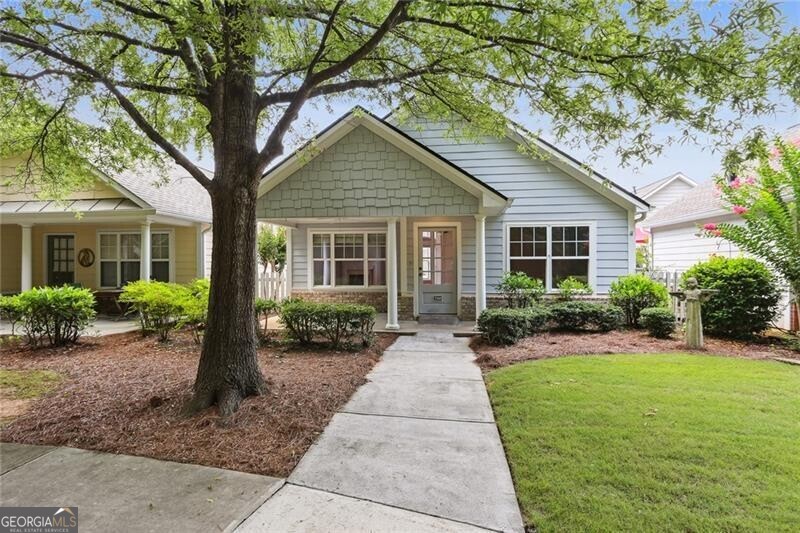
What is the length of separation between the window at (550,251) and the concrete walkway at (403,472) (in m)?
6.39

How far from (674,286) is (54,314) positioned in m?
14.2

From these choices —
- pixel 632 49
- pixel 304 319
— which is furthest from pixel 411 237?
pixel 632 49

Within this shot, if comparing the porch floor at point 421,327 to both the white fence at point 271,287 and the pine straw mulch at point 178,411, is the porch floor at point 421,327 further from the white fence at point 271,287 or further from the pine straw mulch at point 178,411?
the pine straw mulch at point 178,411

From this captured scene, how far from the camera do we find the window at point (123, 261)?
43.8ft

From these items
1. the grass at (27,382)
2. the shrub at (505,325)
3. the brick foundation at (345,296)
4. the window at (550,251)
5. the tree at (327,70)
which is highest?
the tree at (327,70)

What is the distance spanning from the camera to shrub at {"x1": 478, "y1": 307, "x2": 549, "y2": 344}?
26.2 ft

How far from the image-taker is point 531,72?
4531mm

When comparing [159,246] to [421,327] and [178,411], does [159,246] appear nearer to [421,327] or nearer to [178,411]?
[421,327]

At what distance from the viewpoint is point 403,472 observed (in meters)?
3.21

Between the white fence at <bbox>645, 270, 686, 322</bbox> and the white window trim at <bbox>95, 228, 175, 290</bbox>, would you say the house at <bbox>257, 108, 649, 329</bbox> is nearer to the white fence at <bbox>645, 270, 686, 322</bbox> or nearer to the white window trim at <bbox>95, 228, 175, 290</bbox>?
the white fence at <bbox>645, 270, 686, 322</bbox>

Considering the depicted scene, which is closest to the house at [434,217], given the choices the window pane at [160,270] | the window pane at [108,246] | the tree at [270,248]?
the window pane at [160,270]

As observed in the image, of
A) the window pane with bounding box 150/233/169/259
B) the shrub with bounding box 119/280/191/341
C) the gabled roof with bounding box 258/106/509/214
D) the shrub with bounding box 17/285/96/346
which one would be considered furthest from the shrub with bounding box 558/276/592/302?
the window pane with bounding box 150/233/169/259

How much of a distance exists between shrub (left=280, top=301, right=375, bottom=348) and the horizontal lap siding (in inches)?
165

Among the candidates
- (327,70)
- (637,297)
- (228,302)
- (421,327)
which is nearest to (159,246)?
(421,327)
